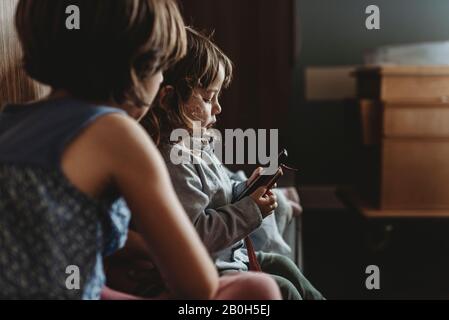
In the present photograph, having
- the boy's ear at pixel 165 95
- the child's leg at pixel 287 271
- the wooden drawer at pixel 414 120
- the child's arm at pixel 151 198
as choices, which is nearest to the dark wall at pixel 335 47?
the wooden drawer at pixel 414 120

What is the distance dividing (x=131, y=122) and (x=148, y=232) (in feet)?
0.39

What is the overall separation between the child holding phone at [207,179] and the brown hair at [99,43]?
0.33 m

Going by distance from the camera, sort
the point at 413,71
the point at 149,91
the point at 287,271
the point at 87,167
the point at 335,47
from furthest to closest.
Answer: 1. the point at 335,47
2. the point at 413,71
3. the point at 287,271
4. the point at 149,91
5. the point at 87,167

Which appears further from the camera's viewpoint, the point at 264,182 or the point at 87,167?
the point at 264,182

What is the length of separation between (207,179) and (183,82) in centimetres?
20

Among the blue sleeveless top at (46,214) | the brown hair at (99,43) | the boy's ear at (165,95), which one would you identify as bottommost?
the blue sleeveless top at (46,214)

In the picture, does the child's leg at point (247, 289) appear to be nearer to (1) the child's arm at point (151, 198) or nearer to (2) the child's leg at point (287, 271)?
(1) the child's arm at point (151, 198)

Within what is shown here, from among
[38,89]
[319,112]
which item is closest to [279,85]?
[319,112]

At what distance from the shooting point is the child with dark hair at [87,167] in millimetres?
547

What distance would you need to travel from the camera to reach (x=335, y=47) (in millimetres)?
2844

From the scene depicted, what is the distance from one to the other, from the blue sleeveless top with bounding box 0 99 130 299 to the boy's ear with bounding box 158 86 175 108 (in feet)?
1.38

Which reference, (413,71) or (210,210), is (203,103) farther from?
(413,71)

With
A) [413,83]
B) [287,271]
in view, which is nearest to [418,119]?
[413,83]
